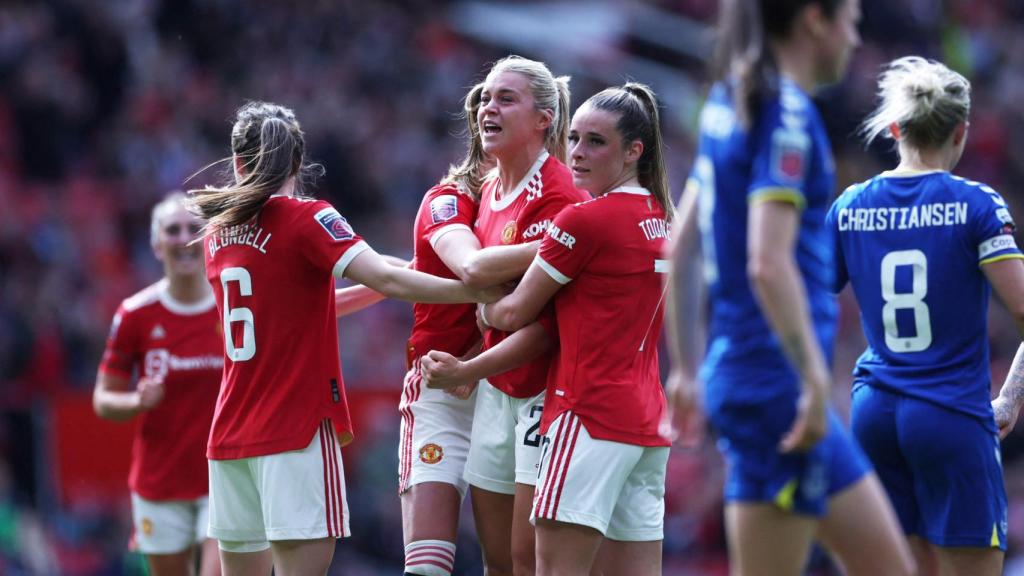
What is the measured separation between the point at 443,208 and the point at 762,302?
8.05 ft

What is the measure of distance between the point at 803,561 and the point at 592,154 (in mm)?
2066

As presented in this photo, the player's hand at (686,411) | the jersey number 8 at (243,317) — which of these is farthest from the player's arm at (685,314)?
the jersey number 8 at (243,317)

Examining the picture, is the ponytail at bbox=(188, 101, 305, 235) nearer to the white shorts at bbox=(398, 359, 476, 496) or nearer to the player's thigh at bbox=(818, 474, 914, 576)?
the white shorts at bbox=(398, 359, 476, 496)

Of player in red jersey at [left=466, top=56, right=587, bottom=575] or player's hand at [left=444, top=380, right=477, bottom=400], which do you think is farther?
player's hand at [left=444, top=380, right=477, bottom=400]

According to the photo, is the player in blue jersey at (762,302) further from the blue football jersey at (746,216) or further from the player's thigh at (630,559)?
the player's thigh at (630,559)

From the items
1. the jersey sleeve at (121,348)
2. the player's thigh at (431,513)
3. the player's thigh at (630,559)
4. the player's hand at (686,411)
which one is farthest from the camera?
the jersey sleeve at (121,348)

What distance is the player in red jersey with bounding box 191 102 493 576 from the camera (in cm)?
501

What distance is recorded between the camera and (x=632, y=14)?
18438mm

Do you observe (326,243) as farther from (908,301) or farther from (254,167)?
(908,301)

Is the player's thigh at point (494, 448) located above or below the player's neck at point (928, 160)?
below

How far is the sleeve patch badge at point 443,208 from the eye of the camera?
5441mm

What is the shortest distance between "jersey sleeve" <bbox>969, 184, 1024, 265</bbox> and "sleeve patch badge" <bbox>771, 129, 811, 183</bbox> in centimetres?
185

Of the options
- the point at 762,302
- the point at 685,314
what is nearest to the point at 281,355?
the point at 685,314

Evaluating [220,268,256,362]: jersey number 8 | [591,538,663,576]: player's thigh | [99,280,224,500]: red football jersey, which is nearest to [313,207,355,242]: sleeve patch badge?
[220,268,256,362]: jersey number 8
